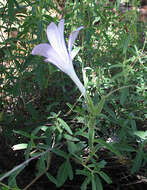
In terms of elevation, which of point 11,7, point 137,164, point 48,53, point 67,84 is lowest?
point 137,164

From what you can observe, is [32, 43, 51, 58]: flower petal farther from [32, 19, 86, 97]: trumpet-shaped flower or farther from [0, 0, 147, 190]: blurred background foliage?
[0, 0, 147, 190]: blurred background foliage

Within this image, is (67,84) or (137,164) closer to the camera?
(137,164)

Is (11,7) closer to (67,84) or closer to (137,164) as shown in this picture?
(67,84)

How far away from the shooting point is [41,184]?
1.37 metres

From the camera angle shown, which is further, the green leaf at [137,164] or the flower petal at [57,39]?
the green leaf at [137,164]

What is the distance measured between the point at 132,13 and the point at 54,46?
66 centimetres

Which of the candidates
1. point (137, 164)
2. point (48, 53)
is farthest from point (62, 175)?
point (48, 53)

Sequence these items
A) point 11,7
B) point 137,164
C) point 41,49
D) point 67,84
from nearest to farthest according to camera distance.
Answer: point 41,49, point 137,164, point 11,7, point 67,84

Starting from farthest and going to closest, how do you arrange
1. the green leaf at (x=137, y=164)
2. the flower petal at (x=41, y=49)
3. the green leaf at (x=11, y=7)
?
the green leaf at (x=11, y=7)
the green leaf at (x=137, y=164)
the flower petal at (x=41, y=49)

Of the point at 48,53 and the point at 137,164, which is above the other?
the point at 48,53

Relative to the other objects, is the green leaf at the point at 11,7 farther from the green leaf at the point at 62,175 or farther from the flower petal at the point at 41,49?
the green leaf at the point at 62,175

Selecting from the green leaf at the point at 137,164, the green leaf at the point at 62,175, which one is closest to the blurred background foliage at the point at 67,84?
the green leaf at the point at 137,164

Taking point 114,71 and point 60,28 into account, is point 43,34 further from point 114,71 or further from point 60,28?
point 114,71

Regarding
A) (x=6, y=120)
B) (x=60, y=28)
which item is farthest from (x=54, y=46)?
(x=6, y=120)
